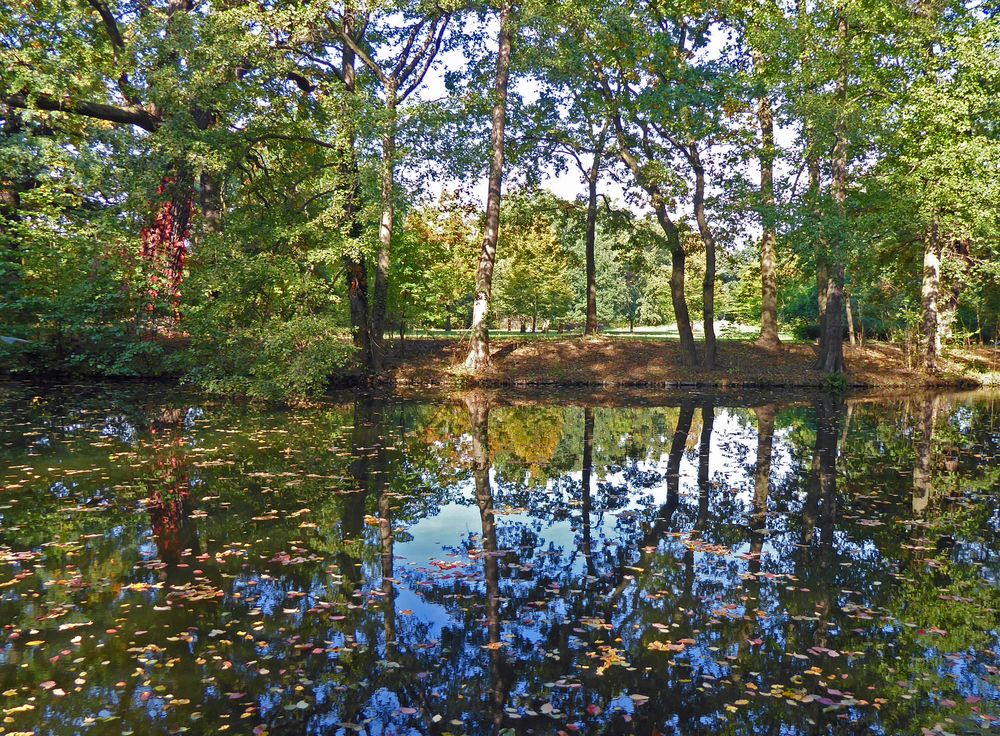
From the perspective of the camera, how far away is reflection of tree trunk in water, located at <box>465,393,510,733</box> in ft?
14.1

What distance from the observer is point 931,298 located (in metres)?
25.1

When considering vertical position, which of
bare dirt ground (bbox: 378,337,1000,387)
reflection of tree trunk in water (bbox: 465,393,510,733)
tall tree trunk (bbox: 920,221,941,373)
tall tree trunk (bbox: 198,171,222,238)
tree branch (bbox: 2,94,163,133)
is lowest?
reflection of tree trunk in water (bbox: 465,393,510,733)

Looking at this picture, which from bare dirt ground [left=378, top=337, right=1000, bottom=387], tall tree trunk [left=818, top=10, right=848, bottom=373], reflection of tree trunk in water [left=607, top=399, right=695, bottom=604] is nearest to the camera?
reflection of tree trunk in water [left=607, top=399, right=695, bottom=604]

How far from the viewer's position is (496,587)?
6.00 m

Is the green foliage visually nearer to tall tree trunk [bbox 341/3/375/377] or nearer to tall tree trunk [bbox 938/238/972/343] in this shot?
tall tree trunk [bbox 341/3/375/377]

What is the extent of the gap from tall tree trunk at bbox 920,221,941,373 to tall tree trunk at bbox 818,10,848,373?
3.64 metres

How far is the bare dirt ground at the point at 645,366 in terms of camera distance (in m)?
24.2

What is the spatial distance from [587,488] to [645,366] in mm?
16577

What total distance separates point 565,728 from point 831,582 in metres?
3.44

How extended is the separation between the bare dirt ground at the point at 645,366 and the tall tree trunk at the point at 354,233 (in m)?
1.50

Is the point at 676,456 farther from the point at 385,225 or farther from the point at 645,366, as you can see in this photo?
the point at 645,366

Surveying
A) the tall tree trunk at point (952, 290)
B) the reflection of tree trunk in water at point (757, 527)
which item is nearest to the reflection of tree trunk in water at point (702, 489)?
the reflection of tree trunk in water at point (757, 527)

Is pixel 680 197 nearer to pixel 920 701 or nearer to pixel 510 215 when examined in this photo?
pixel 510 215

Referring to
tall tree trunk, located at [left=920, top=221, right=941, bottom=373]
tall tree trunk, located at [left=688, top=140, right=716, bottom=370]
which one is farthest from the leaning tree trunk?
tall tree trunk, located at [left=920, top=221, right=941, bottom=373]
